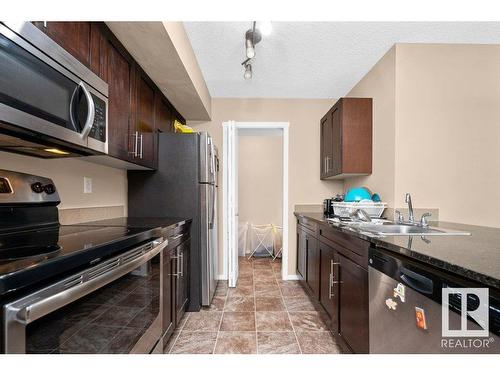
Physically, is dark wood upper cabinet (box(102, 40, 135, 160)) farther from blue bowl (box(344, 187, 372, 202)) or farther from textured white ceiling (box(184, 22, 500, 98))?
blue bowl (box(344, 187, 372, 202))

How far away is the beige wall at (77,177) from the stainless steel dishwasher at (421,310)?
6.32ft

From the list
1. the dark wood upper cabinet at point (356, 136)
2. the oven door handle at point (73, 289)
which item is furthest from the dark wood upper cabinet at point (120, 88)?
the dark wood upper cabinet at point (356, 136)

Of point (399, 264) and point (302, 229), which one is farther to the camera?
point (302, 229)

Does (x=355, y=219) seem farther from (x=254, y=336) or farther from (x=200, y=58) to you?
(x=200, y=58)

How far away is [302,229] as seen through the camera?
9.32 ft

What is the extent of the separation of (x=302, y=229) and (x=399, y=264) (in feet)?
6.05

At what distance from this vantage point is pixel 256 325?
198 centimetres

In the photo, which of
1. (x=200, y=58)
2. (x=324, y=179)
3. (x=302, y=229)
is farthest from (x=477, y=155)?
(x=200, y=58)

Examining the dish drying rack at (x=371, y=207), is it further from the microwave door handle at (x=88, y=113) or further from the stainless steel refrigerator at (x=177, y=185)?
the microwave door handle at (x=88, y=113)

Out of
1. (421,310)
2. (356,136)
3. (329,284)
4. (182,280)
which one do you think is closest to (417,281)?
(421,310)

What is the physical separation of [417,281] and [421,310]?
11 cm

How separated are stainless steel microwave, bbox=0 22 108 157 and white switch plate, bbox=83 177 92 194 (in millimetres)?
433

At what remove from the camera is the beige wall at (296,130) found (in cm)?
321
